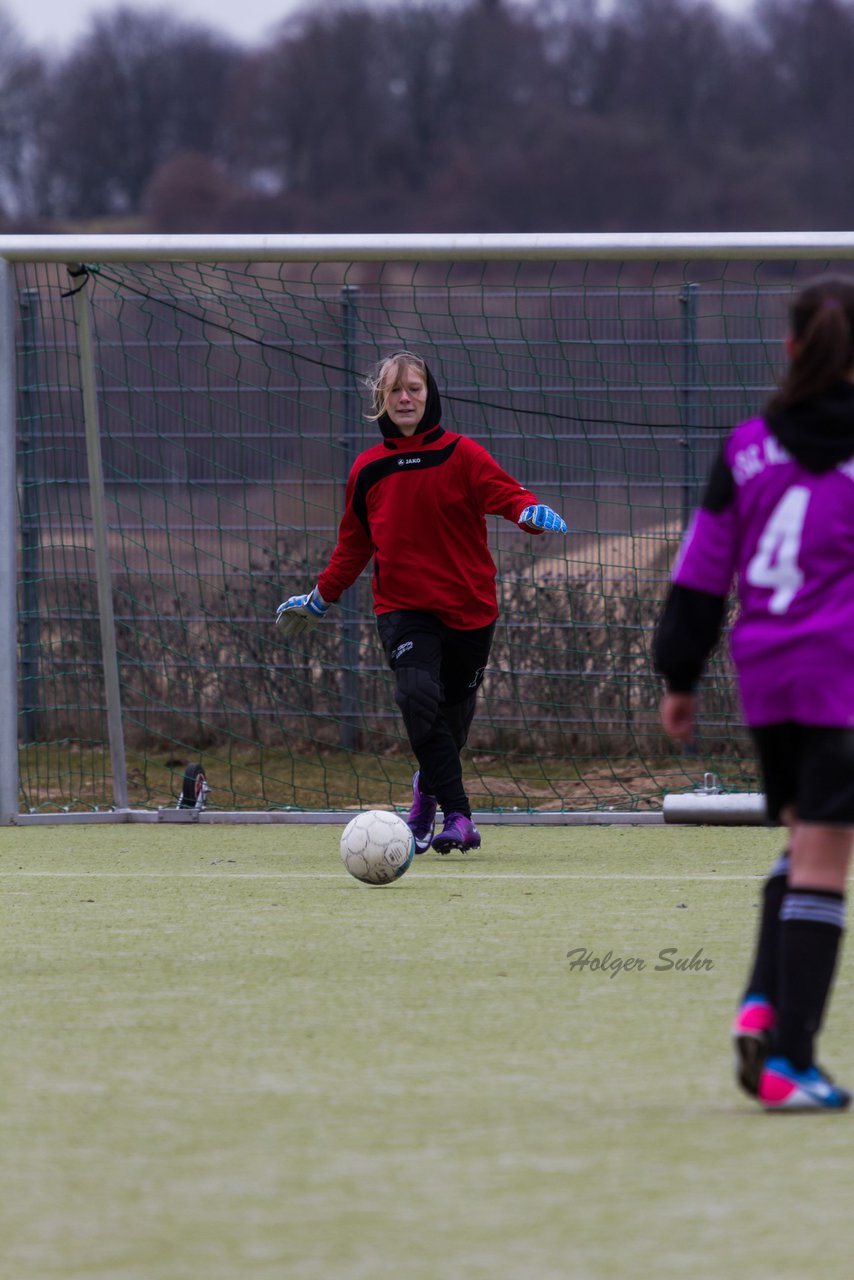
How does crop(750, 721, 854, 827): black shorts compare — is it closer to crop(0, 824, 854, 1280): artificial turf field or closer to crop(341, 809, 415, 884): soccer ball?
crop(0, 824, 854, 1280): artificial turf field

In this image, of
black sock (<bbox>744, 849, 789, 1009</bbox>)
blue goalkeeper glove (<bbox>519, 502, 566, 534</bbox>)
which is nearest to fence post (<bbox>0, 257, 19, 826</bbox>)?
blue goalkeeper glove (<bbox>519, 502, 566, 534</bbox>)

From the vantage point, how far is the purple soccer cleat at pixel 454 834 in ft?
21.8

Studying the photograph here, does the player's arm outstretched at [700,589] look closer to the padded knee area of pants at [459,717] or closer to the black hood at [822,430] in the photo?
the black hood at [822,430]

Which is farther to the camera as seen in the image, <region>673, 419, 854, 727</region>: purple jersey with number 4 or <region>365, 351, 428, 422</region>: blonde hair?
<region>365, 351, 428, 422</region>: blonde hair

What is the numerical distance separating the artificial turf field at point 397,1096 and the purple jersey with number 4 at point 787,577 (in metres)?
0.66

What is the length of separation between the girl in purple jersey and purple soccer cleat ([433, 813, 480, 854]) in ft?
11.1

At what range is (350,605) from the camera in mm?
10000

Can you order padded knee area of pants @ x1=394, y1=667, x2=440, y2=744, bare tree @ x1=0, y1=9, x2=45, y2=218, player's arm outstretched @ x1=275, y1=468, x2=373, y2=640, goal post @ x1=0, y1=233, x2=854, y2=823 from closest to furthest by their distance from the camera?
1. padded knee area of pants @ x1=394, y1=667, x2=440, y2=744
2. player's arm outstretched @ x1=275, y1=468, x2=373, y2=640
3. goal post @ x1=0, y1=233, x2=854, y2=823
4. bare tree @ x1=0, y1=9, x2=45, y2=218

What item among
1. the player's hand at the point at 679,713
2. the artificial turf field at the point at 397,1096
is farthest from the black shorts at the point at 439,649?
the player's hand at the point at 679,713

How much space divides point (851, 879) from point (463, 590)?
5.14 ft

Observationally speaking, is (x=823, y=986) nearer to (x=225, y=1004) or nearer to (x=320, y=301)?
(x=225, y=1004)

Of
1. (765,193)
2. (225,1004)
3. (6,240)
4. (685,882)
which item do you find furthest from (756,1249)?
(765,193)

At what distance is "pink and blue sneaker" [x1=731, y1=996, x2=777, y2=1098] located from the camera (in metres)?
3.11

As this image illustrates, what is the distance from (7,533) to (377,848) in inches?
110
